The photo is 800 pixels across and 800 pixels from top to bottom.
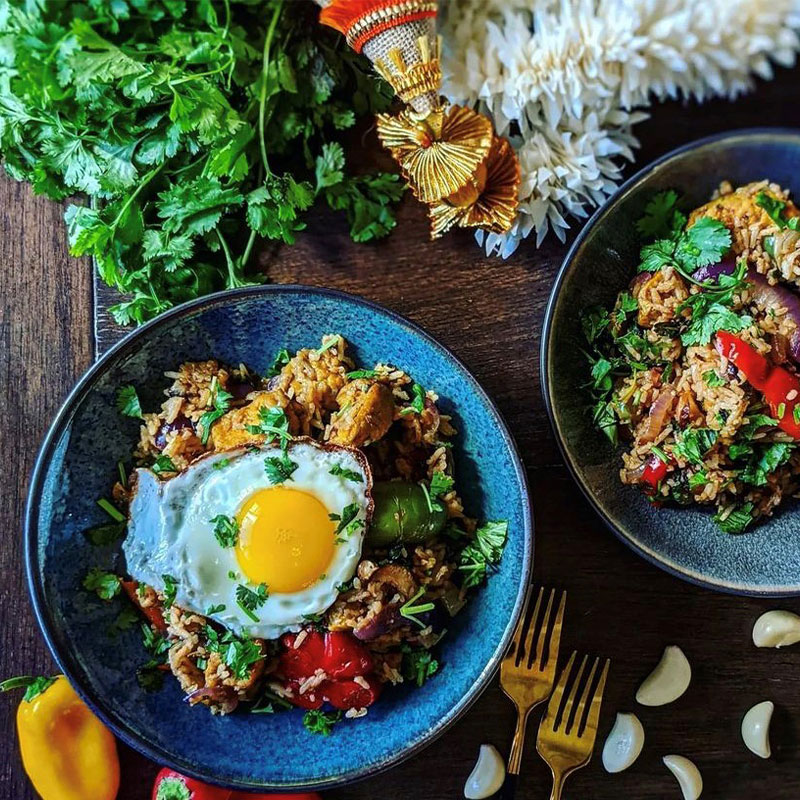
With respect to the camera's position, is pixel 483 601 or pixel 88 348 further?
pixel 88 348

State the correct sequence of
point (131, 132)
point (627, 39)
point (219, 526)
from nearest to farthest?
point (219, 526), point (131, 132), point (627, 39)

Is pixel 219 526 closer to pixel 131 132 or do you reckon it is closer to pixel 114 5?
pixel 131 132

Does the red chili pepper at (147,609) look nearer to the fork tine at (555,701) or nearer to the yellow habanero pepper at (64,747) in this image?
the yellow habanero pepper at (64,747)

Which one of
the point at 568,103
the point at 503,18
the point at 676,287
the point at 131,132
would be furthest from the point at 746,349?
the point at 131,132

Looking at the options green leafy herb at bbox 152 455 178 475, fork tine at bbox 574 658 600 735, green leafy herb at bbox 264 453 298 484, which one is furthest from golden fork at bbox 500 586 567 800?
green leafy herb at bbox 152 455 178 475

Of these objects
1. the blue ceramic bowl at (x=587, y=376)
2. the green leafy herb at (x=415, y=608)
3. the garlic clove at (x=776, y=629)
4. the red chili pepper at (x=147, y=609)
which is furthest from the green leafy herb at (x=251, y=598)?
the garlic clove at (x=776, y=629)

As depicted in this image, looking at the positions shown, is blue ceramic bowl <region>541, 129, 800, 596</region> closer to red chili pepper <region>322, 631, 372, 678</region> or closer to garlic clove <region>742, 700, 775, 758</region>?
garlic clove <region>742, 700, 775, 758</region>

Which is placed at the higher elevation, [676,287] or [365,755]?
[676,287]
